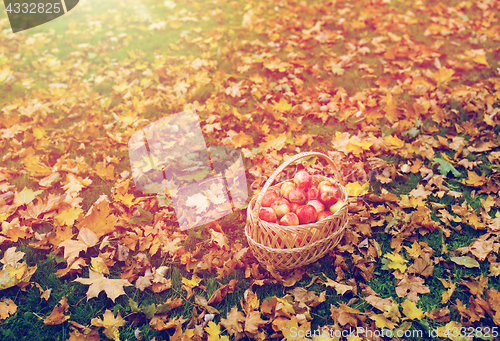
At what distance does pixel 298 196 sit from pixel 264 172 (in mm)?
667

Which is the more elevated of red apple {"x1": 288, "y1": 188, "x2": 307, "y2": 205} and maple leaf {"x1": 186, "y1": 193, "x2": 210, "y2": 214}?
red apple {"x1": 288, "y1": 188, "x2": 307, "y2": 205}

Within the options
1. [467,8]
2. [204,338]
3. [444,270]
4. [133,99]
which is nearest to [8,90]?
[133,99]

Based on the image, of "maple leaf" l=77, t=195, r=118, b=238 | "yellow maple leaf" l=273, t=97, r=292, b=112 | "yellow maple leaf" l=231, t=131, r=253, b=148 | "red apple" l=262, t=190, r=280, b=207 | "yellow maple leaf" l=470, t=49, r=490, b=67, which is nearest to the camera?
"red apple" l=262, t=190, r=280, b=207

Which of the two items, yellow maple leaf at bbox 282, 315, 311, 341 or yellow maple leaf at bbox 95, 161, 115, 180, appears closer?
yellow maple leaf at bbox 282, 315, 311, 341

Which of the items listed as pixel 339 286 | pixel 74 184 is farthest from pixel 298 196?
pixel 74 184

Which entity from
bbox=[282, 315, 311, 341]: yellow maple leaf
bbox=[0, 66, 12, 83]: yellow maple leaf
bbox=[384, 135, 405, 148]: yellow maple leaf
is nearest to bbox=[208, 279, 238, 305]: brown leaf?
bbox=[282, 315, 311, 341]: yellow maple leaf

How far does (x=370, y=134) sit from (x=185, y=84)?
7.66ft

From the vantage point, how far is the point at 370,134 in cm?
312

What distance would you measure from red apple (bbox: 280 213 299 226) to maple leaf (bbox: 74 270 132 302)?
1.12 m

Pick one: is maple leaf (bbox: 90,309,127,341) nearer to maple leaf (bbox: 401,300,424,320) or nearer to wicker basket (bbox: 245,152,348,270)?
wicker basket (bbox: 245,152,348,270)

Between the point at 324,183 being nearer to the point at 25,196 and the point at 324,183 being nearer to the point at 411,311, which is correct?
the point at 411,311

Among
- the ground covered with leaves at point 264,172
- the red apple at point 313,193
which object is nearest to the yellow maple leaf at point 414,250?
the ground covered with leaves at point 264,172

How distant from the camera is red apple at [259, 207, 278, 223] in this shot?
6.89 ft

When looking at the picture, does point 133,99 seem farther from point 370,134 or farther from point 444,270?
point 444,270
